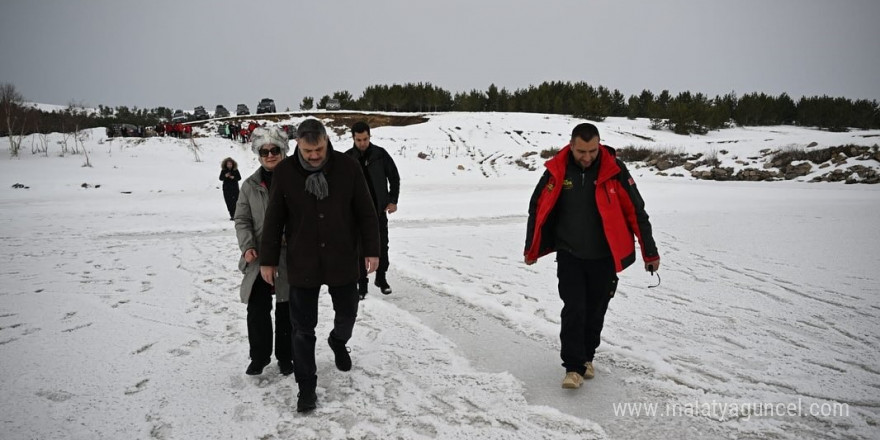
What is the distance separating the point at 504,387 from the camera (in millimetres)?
3430

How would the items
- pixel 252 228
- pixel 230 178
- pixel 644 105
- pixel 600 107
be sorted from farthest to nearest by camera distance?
pixel 644 105
pixel 600 107
pixel 230 178
pixel 252 228

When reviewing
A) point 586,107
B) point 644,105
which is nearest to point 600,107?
point 586,107

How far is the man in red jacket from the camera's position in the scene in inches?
127

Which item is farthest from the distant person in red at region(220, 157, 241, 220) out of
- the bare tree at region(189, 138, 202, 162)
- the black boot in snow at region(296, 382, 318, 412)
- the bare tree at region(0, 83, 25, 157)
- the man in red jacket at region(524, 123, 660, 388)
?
the bare tree at region(0, 83, 25, 157)

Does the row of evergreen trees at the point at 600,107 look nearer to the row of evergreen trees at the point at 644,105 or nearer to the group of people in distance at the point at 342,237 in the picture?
the row of evergreen trees at the point at 644,105

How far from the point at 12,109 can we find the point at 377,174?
115 ft

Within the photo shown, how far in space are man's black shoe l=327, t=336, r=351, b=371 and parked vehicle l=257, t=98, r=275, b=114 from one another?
49.4 m

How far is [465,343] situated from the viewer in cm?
423

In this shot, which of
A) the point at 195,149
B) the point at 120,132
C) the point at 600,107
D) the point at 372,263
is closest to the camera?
the point at 372,263

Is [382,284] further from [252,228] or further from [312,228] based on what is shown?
[312,228]

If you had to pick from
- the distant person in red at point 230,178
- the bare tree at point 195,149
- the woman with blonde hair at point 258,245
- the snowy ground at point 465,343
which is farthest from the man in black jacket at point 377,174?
the bare tree at point 195,149

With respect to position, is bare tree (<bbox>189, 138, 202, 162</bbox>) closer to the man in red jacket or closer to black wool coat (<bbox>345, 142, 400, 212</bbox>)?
black wool coat (<bbox>345, 142, 400, 212</bbox>)

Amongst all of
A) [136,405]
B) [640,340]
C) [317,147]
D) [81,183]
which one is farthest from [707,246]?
[81,183]

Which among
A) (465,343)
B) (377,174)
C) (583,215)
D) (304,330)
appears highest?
(377,174)
